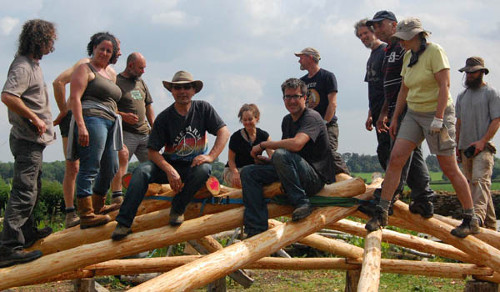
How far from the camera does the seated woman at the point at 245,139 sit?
560 cm

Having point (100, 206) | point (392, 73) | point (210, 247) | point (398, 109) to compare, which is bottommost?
point (210, 247)

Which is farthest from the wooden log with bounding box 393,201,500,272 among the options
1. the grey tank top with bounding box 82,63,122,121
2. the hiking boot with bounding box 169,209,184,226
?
the grey tank top with bounding box 82,63,122,121

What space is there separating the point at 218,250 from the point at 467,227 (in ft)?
8.05

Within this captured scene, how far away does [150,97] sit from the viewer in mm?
6305

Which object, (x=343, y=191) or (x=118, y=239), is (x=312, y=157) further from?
(x=118, y=239)

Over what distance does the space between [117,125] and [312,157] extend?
1.76m

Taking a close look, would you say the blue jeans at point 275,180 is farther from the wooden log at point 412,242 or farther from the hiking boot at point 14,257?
the hiking boot at point 14,257

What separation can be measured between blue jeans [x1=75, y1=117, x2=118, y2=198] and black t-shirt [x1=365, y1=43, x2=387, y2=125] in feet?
8.48

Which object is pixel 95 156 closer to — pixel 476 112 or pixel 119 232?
pixel 119 232

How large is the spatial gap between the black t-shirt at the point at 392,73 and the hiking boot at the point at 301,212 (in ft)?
4.33

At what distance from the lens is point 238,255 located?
152 inches

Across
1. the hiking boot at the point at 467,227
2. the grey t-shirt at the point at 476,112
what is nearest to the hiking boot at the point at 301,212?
the hiking boot at the point at 467,227

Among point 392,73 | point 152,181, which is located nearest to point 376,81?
point 392,73

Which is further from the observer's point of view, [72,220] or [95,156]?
[72,220]
